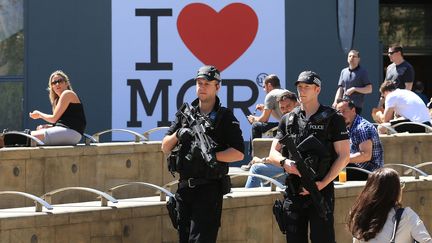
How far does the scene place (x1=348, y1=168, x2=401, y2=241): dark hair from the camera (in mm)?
6723

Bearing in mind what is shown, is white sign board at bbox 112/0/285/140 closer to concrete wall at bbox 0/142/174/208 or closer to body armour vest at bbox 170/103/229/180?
concrete wall at bbox 0/142/174/208

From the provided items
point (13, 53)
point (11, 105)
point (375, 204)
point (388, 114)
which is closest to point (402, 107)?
point (388, 114)

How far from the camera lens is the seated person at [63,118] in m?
12.9

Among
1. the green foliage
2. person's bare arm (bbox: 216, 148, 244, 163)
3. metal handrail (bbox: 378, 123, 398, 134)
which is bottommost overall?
person's bare arm (bbox: 216, 148, 244, 163)

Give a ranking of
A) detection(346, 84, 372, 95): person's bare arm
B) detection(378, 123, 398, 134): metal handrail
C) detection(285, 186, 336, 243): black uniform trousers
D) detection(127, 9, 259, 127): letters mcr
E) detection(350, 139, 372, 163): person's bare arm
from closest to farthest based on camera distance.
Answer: detection(285, 186, 336, 243): black uniform trousers
detection(350, 139, 372, 163): person's bare arm
detection(378, 123, 398, 134): metal handrail
detection(346, 84, 372, 95): person's bare arm
detection(127, 9, 259, 127): letters mcr

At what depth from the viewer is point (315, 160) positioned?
798 centimetres

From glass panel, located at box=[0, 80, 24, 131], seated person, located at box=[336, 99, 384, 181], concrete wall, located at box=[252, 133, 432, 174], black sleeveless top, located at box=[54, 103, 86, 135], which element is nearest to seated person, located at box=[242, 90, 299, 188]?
seated person, located at box=[336, 99, 384, 181]

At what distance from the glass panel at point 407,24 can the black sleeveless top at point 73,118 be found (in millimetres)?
11723

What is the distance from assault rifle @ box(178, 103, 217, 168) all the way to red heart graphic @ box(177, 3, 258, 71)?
1075 centimetres

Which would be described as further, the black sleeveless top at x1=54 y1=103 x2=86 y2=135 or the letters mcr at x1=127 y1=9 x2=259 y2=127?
the letters mcr at x1=127 y1=9 x2=259 y2=127

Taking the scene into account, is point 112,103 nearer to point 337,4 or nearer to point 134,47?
point 134,47

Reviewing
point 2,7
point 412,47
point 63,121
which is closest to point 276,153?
point 63,121

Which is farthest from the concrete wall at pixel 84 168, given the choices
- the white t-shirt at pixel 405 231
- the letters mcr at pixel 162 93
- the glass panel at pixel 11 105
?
the glass panel at pixel 11 105

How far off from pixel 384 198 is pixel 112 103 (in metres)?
12.6
